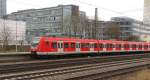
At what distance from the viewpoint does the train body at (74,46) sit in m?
32.4

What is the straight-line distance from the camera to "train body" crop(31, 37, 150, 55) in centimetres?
3244

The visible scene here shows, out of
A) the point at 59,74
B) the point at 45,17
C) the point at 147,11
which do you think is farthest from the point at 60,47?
the point at 147,11

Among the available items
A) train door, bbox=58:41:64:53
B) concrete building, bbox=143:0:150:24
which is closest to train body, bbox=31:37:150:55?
train door, bbox=58:41:64:53

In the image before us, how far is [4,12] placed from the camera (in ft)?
411

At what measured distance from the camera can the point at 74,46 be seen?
1457 inches

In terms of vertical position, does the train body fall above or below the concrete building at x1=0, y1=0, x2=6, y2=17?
below

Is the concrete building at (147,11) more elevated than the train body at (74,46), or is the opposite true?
the concrete building at (147,11)

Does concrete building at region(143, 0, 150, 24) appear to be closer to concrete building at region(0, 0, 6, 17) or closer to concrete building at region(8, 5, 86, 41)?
concrete building at region(8, 5, 86, 41)

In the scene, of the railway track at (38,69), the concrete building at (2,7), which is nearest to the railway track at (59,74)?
the railway track at (38,69)

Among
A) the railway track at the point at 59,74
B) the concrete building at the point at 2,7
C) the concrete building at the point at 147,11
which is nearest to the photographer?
the railway track at the point at 59,74

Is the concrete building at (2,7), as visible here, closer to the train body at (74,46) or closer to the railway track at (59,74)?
the train body at (74,46)

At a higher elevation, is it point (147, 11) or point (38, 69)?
point (147, 11)

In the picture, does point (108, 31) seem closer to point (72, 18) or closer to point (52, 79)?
point (72, 18)

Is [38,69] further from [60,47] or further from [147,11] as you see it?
[147,11]
